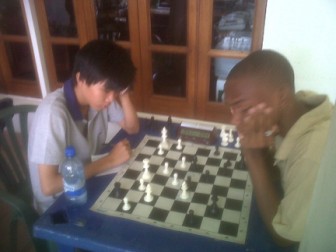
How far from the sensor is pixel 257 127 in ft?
3.82

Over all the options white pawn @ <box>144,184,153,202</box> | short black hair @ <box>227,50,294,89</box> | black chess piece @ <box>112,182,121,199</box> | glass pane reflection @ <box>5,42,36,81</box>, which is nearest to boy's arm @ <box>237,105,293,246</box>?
short black hair @ <box>227,50,294,89</box>

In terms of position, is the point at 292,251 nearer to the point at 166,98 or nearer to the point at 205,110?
the point at 205,110

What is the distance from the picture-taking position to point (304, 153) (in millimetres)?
1022

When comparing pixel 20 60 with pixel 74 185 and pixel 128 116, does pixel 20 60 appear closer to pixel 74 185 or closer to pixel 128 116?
pixel 128 116

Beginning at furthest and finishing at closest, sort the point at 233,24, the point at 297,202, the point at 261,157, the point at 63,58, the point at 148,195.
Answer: the point at 63,58 → the point at 233,24 → the point at 148,195 → the point at 261,157 → the point at 297,202

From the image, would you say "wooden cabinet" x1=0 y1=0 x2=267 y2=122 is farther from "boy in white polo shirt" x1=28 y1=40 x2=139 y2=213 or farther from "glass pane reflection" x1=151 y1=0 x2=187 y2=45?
"boy in white polo shirt" x1=28 y1=40 x2=139 y2=213

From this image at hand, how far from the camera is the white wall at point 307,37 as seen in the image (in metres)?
1.64

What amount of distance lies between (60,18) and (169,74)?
36.3 inches

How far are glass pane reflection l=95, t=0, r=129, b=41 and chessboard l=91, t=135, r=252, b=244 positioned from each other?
3.08 feet

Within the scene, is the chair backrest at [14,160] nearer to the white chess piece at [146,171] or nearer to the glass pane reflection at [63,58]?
the white chess piece at [146,171]

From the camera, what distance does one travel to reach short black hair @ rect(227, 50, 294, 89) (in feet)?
3.50

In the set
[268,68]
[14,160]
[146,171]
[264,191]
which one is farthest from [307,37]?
[14,160]

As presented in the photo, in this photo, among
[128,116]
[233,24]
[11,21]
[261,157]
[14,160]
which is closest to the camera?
[261,157]

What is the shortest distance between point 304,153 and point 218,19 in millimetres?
1213
